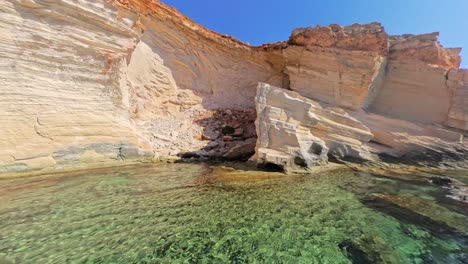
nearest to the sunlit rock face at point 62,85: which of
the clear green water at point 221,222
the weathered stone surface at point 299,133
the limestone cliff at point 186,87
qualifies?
the limestone cliff at point 186,87

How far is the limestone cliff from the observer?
25.3 feet

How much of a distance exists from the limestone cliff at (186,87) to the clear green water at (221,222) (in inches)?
78.6

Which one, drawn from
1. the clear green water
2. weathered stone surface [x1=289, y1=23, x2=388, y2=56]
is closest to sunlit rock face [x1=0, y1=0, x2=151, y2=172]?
the clear green water

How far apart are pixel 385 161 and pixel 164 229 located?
10512mm

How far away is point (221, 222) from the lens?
4551 mm

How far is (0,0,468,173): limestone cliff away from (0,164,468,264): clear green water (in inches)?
78.6

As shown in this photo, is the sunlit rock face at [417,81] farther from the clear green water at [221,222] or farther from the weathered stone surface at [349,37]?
the clear green water at [221,222]

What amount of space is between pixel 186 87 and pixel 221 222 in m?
12.7

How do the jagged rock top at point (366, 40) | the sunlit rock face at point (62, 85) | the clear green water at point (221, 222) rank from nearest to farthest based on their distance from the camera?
the clear green water at point (221, 222), the sunlit rock face at point (62, 85), the jagged rock top at point (366, 40)

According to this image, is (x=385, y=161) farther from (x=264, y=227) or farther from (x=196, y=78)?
(x=196, y=78)

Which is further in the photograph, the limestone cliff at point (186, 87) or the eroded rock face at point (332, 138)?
the eroded rock face at point (332, 138)

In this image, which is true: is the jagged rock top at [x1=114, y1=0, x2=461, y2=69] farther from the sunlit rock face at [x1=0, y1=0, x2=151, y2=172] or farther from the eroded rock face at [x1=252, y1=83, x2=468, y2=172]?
the sunlit rock face at [x1=0, y1=0, x2=151, y2=172]

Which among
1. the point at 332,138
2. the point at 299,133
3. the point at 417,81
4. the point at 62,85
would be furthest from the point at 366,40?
the point at 62,85

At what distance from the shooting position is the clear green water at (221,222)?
354 cm
